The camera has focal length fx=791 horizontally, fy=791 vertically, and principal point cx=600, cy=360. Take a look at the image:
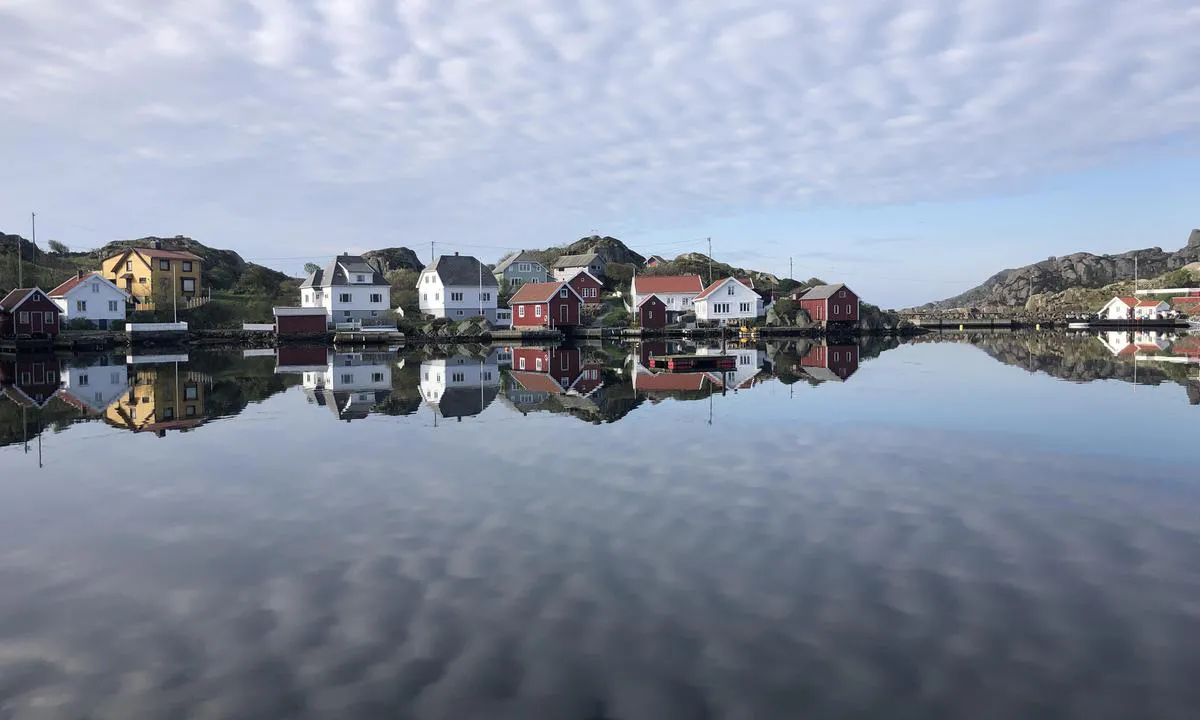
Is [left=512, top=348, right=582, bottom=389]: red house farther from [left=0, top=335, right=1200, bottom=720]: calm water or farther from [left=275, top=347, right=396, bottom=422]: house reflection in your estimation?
[left=0, top=335, right=1200, bottom=720]: calm water

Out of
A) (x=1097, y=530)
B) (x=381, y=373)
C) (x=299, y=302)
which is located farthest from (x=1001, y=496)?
(x=299, y=302)

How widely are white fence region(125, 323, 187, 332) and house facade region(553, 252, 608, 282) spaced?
54.1 meters

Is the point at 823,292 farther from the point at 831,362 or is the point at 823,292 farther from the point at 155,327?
the point at 155,327

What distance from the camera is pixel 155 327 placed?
72.4 meters


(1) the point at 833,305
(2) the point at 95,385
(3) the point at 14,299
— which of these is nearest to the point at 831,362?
(2) the point at 95,385

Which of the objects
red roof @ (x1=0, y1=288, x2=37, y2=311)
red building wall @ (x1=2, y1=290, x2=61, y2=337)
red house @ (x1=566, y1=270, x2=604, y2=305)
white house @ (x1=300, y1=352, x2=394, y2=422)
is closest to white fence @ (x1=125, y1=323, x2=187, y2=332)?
red building wall @ (x1=2, y1=290, x2=61, y2=337)

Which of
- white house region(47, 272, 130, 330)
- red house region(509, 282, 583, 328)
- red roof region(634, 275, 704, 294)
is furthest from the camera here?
red roof region(634, 275, 704, 294)

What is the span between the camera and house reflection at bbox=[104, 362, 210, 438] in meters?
24.8

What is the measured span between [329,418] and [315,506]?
12.1m

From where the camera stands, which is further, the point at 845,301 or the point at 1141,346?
the point at 845,301

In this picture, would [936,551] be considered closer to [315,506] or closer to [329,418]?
[315,506]

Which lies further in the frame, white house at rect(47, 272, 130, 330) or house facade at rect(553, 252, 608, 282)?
house facade at rect(553, 252, 608, 282)

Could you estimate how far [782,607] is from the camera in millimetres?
9219

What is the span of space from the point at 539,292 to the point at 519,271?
98.3 feet
